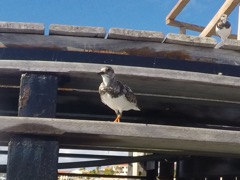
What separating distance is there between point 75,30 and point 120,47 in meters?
0.58

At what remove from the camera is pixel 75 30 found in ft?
16.8

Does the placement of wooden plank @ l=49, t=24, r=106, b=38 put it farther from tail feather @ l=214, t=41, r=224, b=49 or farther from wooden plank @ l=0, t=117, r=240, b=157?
tail feather @ l=214, t=41, r=224, b=49

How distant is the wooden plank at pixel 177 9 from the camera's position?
36.2ft

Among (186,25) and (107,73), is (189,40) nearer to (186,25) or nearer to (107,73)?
(107,73)

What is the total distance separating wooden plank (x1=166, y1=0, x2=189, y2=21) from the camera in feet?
36.2

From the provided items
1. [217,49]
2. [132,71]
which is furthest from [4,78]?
[217,49]

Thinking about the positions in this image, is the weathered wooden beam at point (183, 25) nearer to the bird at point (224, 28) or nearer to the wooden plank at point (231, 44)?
the bird at point (224, 28)

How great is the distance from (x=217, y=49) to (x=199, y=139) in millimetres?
1324

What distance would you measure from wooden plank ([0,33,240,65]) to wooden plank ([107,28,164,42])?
0.31ft

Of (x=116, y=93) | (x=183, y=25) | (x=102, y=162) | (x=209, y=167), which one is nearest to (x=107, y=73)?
(x=116, y=93)

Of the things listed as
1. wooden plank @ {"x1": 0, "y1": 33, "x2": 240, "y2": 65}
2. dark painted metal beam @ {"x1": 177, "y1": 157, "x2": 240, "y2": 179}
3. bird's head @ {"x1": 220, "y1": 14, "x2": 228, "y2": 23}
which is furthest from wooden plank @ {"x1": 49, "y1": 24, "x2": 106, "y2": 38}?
bird's head @ {"x1": 220, "y1": 14, "x2": 228, "y2": 23}

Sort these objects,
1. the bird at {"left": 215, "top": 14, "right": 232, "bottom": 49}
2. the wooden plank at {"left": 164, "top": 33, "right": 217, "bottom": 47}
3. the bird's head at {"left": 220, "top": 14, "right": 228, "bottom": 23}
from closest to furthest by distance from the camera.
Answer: the wooden plank at {"left": 164, "top": 33, "right": 217, "bottom": 47} < the bird at {"left": 215, "top": 14, "right": 232, "bottom": 49} < the bird's head at {"left": 220, "top": 14, "right": 228, "bottom": 23}

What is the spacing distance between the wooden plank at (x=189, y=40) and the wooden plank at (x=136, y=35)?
4.1 inches

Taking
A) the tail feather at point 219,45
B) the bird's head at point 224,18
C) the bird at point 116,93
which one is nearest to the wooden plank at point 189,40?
the tail feather at point 219,45
